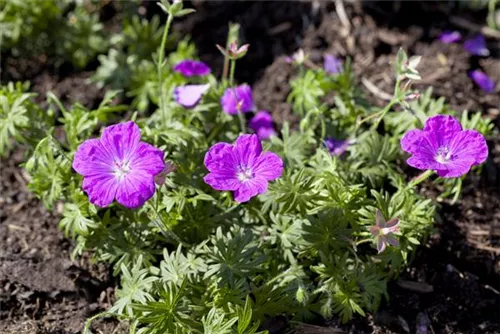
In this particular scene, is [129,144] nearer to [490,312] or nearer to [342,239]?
[342,239]

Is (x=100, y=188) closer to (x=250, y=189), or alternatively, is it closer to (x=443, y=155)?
(x=250, y=189)

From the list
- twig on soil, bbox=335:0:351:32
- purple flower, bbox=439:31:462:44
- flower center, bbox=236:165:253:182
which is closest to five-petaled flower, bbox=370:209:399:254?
flower center, bbox=236:165:253:182

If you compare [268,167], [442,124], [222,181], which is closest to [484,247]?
[442,124]

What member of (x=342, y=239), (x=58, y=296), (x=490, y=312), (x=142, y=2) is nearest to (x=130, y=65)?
(x=142, y=2)

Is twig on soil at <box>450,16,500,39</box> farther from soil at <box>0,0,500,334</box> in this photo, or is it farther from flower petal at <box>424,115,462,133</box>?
flower petal at <box>424,115,462,133</box>

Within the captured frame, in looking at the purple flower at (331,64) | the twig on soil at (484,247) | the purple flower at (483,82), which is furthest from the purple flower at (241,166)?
the purple flower at (483,82)

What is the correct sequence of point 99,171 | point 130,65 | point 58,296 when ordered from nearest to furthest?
1. point 99,171
2. point 58,296
3. point 130,65

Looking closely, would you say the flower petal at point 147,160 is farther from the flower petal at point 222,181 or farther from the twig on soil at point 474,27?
the twig on soil at point 474,27

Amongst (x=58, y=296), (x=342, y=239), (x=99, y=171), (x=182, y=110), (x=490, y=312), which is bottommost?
(x=490, y=312)
